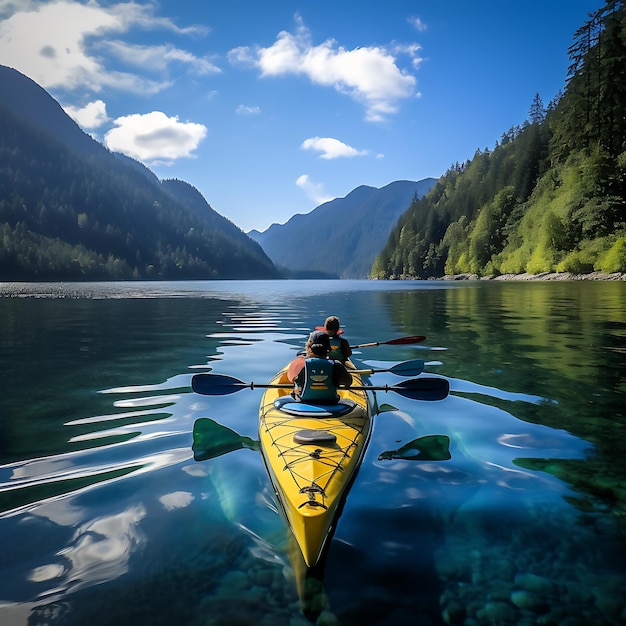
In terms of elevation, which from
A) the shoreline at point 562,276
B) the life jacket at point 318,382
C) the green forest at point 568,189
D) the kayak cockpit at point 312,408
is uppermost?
the green forest at point 568,189

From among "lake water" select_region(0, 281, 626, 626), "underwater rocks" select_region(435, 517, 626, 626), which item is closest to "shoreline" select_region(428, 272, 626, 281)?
"lake water" select_region(0, 281, 626, 626)

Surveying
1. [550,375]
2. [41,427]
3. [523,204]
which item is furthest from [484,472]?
[523,204]

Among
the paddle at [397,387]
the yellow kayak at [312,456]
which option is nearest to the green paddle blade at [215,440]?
the yellow kayak at [312,456]

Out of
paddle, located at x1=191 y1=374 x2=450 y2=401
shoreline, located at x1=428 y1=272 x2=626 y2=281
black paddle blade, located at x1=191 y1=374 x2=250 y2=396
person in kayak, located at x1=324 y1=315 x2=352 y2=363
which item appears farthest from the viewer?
shoreline, located at x1=428 y1=272 x2=626 y2=281

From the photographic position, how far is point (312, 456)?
19.0ft

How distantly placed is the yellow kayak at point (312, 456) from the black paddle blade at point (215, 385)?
80 cm

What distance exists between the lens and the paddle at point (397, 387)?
Answer: 857 centimetres

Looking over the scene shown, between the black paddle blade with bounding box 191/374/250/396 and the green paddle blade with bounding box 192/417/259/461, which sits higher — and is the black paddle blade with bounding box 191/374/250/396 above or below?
above

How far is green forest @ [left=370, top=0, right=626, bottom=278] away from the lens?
203ft

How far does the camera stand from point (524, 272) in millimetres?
80000

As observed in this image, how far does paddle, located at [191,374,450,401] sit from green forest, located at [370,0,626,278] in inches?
2220

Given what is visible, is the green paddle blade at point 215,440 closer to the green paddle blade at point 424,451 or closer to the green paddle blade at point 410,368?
the green paddle blade at point 424,451

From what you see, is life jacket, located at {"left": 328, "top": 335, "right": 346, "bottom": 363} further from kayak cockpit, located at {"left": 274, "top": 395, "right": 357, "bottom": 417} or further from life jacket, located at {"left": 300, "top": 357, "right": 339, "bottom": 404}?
life jacket, located at {"left": 300, "top": 357, "right": 339, "bottom": 404}

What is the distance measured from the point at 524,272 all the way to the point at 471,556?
83522mm
